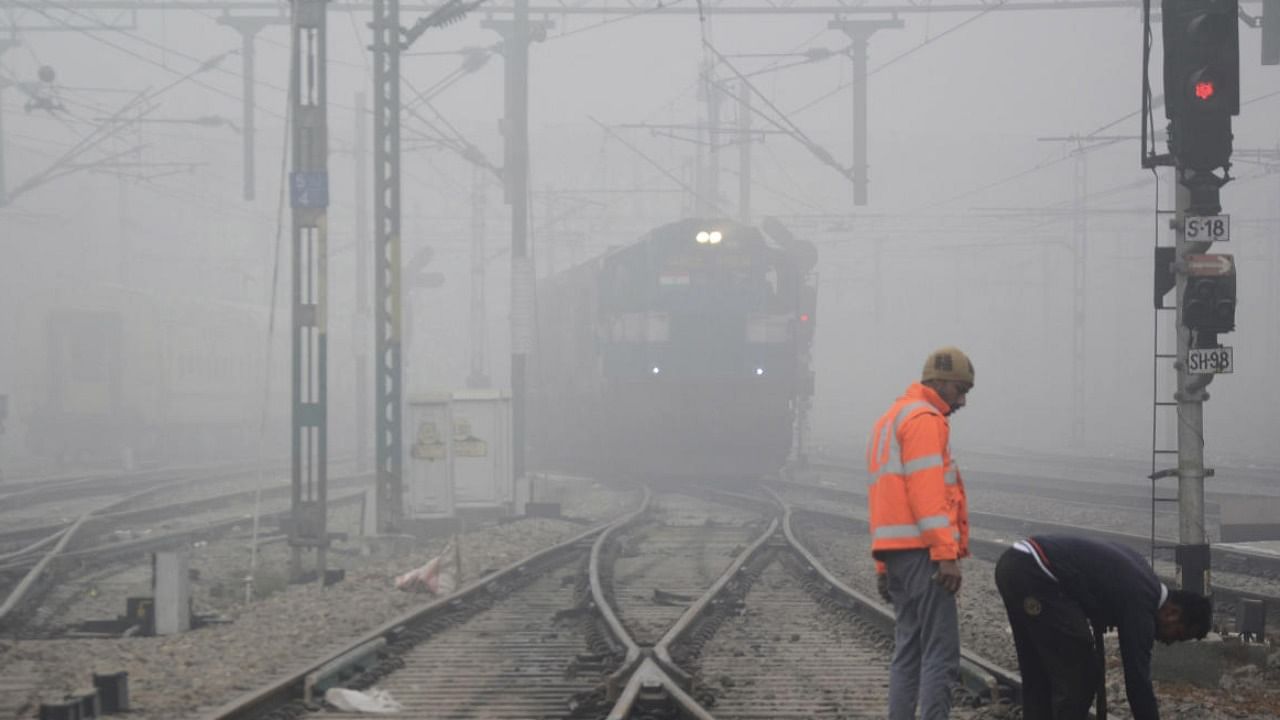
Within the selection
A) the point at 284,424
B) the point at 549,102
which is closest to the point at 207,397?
the point at 284,424

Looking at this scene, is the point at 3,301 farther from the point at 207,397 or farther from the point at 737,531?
the point at 737,531

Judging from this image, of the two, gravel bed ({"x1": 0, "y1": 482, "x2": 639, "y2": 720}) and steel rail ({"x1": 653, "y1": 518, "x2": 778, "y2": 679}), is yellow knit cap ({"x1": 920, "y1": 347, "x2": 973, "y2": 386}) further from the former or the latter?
gravel bed ({"x1": 0, "y1": 482, "x2": 639, "y2": 720})

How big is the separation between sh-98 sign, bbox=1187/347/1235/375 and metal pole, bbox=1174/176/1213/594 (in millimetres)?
51

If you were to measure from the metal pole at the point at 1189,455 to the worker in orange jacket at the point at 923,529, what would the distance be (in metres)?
4.09

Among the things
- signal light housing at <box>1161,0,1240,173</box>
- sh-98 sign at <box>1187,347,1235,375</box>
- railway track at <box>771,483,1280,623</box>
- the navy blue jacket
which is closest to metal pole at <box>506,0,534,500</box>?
railway track at <box>771,483,1280,623</box>

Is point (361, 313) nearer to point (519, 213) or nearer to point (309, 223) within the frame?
point (519, 213)

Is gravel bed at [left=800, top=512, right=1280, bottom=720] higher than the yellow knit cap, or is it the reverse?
the yellow knit cap

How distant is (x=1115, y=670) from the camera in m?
8.37

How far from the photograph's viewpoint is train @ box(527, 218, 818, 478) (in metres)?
25.0

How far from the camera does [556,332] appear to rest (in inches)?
1249

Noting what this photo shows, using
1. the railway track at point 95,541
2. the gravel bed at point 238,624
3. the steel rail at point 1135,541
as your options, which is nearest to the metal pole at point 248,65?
the railway track at point 95,541

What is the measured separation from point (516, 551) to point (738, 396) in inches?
388

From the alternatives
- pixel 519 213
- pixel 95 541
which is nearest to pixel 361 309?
pixel 519 213

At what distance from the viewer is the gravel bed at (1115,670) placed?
7.39 m
